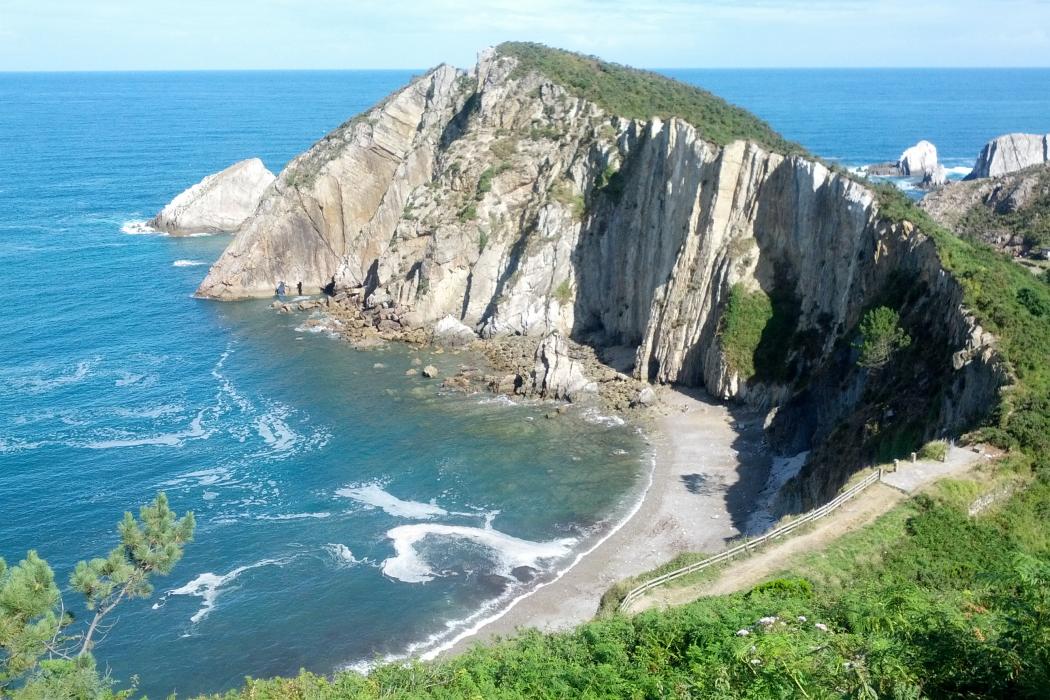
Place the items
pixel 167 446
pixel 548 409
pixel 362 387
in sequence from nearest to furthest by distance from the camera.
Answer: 1. pixel 167 446
2. pixel 548 409
3. pixel 362 387

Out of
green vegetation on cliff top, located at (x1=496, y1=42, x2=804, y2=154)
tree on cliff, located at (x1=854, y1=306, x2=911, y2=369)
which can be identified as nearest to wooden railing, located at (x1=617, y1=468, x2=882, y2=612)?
tree on cliff, located at (x1=854, y1=306, x2=911, y2=369)

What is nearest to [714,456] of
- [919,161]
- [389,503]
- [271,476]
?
[389,503]

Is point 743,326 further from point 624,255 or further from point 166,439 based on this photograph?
point 166,439

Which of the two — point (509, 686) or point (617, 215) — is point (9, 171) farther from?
point (509, 686)

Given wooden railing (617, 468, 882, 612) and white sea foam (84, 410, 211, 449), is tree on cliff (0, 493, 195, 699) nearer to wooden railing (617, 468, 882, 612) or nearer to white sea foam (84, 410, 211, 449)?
wooden railing (617, 468, 882, 612)

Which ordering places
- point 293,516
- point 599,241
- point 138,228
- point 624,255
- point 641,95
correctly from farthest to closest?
point 138,228
point 641,95
point 599,241
point 624,255
point 293,516

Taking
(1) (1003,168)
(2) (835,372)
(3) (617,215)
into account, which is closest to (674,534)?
(2) (835,372)
